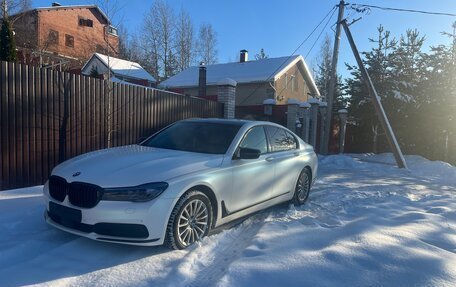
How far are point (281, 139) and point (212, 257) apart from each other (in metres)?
2.68

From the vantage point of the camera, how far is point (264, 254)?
3.60 m

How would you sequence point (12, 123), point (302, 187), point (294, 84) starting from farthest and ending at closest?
point (294, 84) < point (302, 187) < point (12, 123)

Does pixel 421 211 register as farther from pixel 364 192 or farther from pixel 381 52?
pixel 381 52

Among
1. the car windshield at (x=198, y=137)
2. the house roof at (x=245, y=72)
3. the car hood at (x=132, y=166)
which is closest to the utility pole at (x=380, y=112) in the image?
the car windshield at (x=198, y=137)

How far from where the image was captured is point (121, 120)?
8.34 m

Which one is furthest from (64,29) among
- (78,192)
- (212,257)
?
(212,257)

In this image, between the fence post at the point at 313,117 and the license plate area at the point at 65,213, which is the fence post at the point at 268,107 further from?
the license plate area at the point at 65,213

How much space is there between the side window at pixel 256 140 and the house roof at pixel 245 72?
825 inches

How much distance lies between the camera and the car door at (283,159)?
5.29 m

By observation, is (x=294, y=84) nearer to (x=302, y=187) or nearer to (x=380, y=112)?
(x=380, y=112)

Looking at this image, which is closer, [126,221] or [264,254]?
[126,221]

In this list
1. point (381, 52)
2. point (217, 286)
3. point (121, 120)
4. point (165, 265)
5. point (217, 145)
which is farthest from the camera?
point (381, 52)

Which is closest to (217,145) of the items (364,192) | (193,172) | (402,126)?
(193,172)

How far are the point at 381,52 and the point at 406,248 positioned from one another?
885 inches
